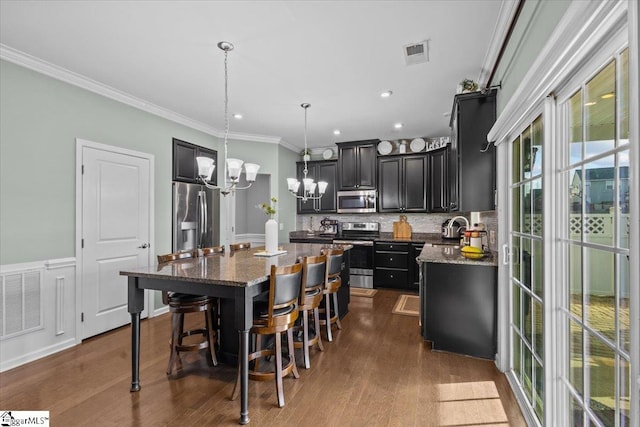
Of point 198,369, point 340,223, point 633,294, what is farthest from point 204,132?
point 633,294

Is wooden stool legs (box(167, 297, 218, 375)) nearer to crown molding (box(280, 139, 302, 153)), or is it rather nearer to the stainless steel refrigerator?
the stainless steel refrigerator

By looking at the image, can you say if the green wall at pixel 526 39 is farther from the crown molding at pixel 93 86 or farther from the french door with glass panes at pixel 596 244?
the crown molding at pixel 93 86

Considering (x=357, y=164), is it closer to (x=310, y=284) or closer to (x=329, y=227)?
(x=329, y=227)

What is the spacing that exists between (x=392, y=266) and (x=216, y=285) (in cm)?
386

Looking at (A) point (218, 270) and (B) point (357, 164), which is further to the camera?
(B) point (357, 164)

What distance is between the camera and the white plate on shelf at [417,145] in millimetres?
5496

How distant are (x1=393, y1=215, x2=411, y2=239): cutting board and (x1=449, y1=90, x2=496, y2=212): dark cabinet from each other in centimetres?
298

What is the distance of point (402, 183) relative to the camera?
18.4 ft

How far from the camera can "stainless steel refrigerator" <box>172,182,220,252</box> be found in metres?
4.31

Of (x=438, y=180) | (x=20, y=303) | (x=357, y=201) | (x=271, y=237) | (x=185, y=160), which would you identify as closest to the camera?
(x=20, y=303)

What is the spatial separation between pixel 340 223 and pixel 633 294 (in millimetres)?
5470

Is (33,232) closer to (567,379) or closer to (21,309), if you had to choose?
(21,309)

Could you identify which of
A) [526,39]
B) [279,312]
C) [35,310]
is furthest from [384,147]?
[35,310]

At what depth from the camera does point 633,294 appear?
0.85 meters
